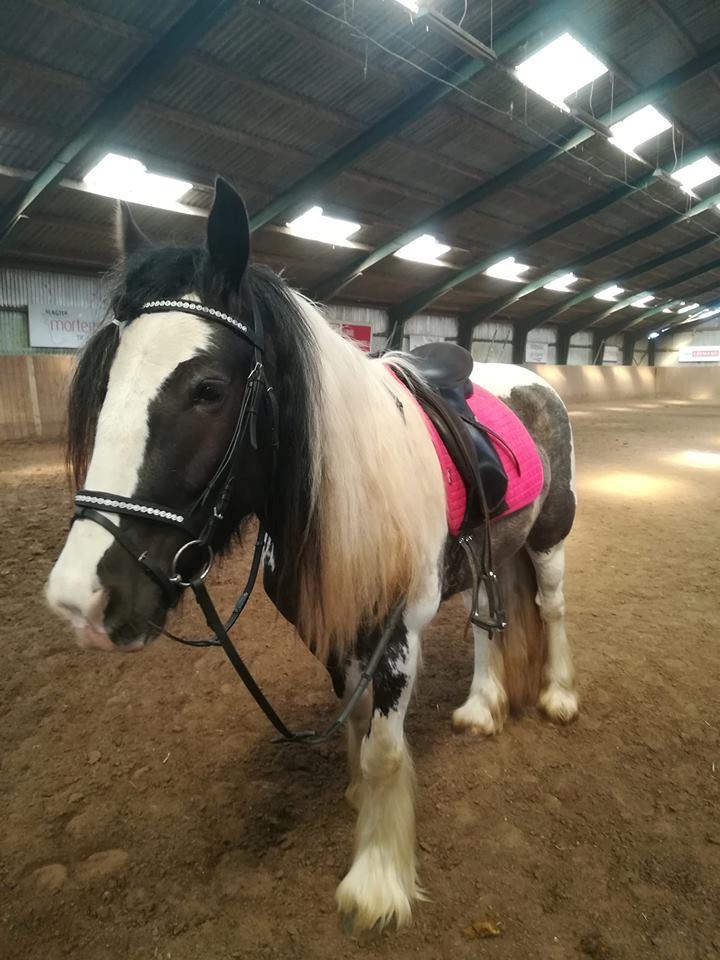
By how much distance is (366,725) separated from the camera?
1836mm

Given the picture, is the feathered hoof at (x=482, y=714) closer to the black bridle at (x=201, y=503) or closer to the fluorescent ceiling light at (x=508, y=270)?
the black bridle at (x=201, y=503)

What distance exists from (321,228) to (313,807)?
440 inches

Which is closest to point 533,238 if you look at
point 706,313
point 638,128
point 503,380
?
point 638,128

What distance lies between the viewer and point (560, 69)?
23.7 feet

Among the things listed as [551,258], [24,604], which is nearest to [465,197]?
[551,258]

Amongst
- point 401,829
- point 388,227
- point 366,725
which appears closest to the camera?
point 401,829

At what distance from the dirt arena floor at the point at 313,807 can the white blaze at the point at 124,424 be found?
1173 millimetres

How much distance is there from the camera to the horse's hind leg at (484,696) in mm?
2279

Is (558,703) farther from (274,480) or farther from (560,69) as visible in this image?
(560,69)

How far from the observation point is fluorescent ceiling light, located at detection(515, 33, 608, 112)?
6754 mm

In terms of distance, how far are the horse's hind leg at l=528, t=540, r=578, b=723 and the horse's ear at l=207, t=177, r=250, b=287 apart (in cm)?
194

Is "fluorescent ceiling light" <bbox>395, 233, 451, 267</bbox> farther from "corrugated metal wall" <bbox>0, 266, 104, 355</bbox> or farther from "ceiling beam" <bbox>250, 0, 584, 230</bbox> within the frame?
"corrugated metal wall" <bbox>0, 266, 104, 355</bbox>

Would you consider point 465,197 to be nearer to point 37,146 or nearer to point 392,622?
point 37,146

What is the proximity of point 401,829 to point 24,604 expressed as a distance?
288 cm
